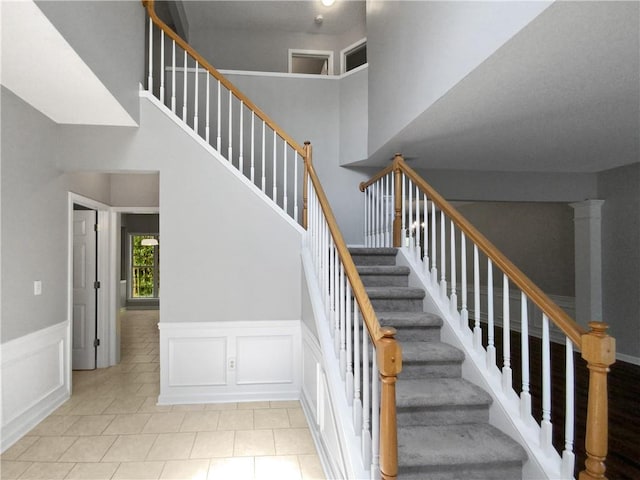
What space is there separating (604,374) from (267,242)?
2.87 meters

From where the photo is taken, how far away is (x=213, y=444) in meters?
3.04

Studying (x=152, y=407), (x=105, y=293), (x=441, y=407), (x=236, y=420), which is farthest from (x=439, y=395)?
(x=105, y=293)

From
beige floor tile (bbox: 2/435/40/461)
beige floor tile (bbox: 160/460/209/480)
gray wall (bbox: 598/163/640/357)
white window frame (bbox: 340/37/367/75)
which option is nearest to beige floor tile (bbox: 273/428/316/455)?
beige floor tile (bbox: 160/460/209/480)

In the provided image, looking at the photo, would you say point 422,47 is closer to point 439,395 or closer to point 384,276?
point 384,276

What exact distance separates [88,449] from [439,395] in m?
2.57

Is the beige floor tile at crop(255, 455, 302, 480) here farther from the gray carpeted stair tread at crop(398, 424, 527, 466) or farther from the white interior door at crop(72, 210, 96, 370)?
the white interior door at crop(72, 210, 96, 370)

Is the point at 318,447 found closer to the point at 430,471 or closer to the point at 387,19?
the point at 430,471

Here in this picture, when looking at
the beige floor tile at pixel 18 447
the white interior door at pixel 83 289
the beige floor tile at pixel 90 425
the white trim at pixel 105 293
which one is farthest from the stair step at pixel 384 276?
the white interior door at pixel 83 289

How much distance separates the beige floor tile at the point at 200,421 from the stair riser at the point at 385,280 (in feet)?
5.81

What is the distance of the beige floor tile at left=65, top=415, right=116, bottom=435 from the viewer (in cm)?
322

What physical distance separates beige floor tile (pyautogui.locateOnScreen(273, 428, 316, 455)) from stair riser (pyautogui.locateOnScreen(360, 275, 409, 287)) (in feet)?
4.38

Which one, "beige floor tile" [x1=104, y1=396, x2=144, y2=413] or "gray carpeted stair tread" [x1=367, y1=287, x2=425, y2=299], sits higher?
"gray carpeted stair tread" [x1=367, y1=287, x2=425, y2=299]

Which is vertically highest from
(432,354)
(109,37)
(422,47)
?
(422,47)

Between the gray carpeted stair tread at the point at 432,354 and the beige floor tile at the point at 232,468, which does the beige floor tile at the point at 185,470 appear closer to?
the beige floor tile at the point at 232,468
